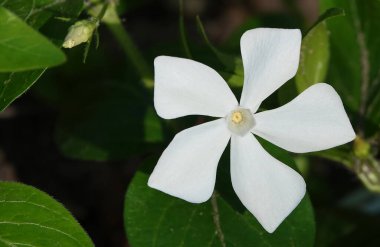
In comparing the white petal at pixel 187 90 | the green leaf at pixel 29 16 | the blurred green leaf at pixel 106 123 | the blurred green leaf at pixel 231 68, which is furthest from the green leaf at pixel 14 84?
the blurred green leaf at pixel 106 123

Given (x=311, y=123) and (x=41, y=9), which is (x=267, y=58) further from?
(x=41, y=9)

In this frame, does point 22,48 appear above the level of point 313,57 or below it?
above

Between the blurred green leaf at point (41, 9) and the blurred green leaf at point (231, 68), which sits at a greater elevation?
the blurred green leaf at point (41, 9)

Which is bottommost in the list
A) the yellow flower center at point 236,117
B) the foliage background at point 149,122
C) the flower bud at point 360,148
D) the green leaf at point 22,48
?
the foliage background at point 149,122

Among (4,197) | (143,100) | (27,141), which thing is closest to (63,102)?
(143,100)

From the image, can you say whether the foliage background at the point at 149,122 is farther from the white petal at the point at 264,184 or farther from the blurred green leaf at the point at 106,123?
Result: the white petal at the point at 264,184

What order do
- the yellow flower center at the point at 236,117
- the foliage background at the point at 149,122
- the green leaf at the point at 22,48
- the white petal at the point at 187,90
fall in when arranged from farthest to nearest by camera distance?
the foliage background at the point at 149,122, the yellow flower center at the point at 236,117, the white petal at the point at 187,90, the green leaf at the point at 22,48

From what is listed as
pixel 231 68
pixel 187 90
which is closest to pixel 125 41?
pixel 231 68

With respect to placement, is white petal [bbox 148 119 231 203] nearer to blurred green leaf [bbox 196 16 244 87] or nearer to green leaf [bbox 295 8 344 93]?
blurred green leaf [bbox 196 16 244 87]
